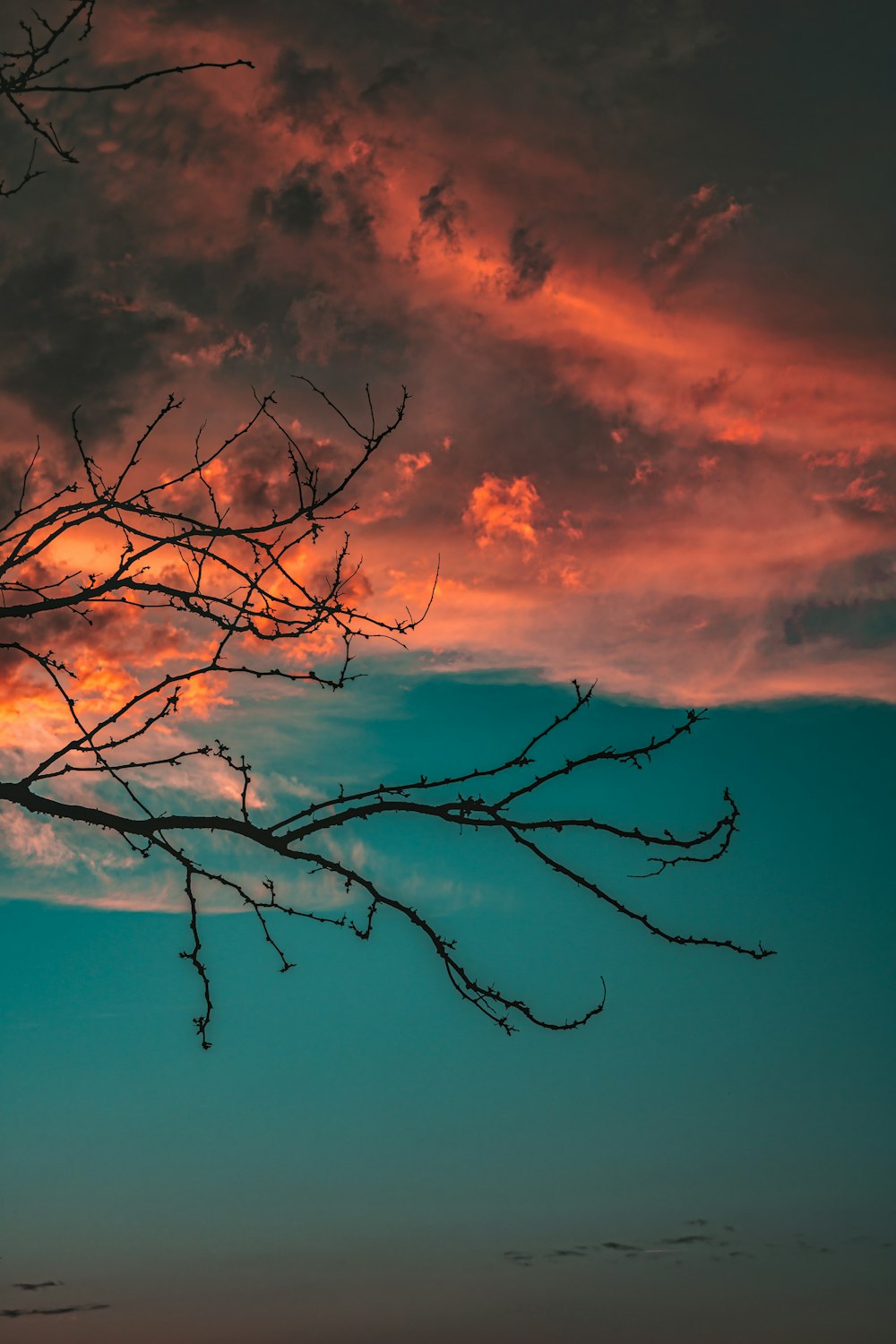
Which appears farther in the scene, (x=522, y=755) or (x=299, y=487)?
(x=299, y=487)

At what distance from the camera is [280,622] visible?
617 centimetres

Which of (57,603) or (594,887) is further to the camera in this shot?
(57,603)

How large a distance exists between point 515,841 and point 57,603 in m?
2.72

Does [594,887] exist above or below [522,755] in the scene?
below

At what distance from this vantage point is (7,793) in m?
5.78

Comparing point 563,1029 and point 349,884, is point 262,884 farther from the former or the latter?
point 563,1029

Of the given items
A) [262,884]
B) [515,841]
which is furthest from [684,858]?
[262,884]

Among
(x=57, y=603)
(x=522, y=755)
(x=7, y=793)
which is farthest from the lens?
(x=57, y=603)

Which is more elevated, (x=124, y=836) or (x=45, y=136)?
(x=45, y=136)

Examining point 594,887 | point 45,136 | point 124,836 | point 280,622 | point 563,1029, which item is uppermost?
point 45,136

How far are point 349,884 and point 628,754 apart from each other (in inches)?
60.5

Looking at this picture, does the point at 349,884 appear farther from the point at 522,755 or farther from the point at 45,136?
the point at 45,136

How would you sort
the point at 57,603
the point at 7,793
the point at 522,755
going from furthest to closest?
the point at 57,603 < the point at 7,793 < the point at 522,755

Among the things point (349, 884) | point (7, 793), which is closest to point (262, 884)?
point (349, 884)
